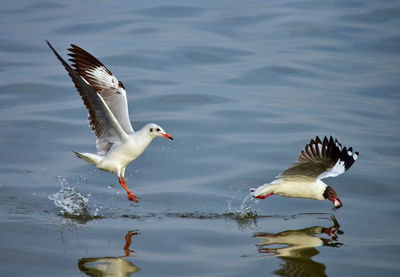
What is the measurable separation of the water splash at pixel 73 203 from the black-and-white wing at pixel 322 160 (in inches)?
107

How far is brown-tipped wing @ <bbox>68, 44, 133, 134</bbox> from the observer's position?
9.77 metres

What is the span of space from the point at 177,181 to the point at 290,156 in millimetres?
2262

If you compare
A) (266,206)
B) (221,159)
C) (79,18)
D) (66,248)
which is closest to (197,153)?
(221,159)

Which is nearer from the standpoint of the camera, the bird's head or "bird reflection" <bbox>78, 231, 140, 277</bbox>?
"bird reflection" <bbox>78, 231, 140, 277</bbox>

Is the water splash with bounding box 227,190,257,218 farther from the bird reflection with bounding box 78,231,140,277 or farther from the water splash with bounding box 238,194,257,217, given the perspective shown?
the bird reflection with bounding box 78,231,140,277

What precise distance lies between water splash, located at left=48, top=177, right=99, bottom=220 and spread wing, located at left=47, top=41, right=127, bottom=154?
2.66ft

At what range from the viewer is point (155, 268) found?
723 cm

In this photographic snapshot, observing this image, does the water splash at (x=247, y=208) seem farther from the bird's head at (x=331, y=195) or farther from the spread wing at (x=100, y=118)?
the spread wing at (x=100, y=118)

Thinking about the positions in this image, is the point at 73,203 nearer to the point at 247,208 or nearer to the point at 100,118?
the point at 100,118

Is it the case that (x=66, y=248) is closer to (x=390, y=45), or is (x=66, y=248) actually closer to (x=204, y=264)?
(x=204, y=264)

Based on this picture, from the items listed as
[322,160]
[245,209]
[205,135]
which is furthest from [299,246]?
[205,135]

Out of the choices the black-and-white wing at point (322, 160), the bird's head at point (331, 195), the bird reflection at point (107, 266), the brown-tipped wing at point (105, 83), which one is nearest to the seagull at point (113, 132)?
the brown-tipped wing at point (105, 83)

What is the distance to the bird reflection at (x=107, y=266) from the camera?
22.8 ft

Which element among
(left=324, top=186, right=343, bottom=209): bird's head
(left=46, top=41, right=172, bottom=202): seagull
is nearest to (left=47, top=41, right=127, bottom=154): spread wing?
(left=46, top=41, right=172, bottom=202): seagull
